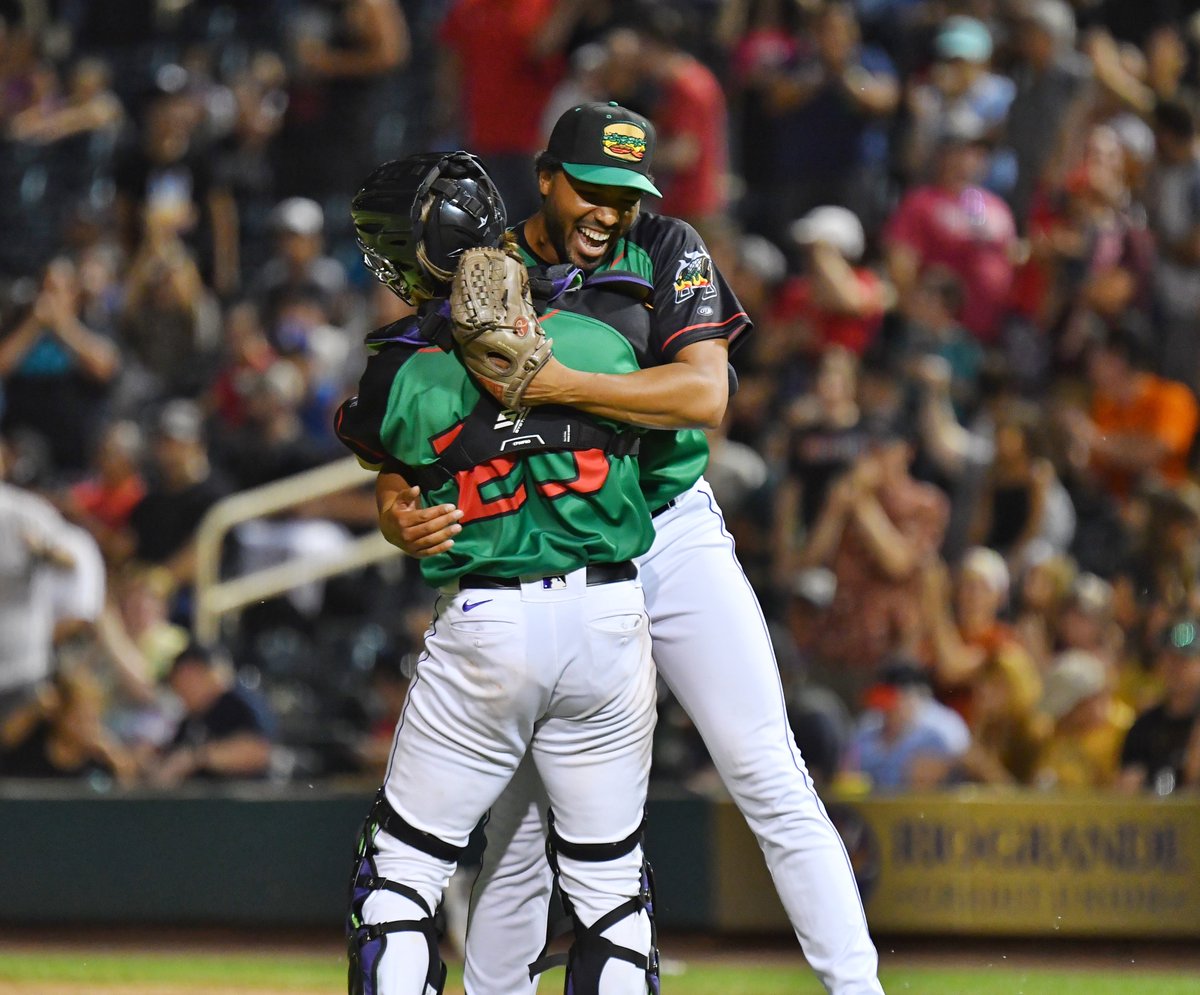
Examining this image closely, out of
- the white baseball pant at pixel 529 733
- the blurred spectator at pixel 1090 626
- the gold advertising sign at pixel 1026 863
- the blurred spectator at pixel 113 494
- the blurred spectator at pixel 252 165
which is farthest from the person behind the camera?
the blurred spectator at pixel 252 165

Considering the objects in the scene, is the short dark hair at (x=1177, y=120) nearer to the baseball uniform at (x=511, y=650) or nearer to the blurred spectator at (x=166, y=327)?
the blurred spectator at (x=166, y=327)

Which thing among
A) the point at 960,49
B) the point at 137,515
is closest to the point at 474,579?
the point at 137,515

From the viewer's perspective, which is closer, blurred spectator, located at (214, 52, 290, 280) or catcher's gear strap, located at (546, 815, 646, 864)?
catcher's gear strap, located at (546, 815, 646, 864)

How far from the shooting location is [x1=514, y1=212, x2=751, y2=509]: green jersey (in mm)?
3986

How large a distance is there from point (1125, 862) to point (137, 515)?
4.96 metres

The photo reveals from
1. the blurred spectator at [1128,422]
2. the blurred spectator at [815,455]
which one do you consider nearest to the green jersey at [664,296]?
the blurred spectator at [815,455]

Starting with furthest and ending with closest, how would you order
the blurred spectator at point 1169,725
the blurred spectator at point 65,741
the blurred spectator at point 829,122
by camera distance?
the blurred spectator at point 829,122 → the blurred spectator at point 65,741 → the blurred spectator at point 1169,725

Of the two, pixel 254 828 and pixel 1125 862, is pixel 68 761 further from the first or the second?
→ pixel 1125 862

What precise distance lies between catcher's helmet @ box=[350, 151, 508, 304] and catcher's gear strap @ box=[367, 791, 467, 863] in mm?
1066

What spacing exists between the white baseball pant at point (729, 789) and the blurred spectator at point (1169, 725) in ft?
9.36

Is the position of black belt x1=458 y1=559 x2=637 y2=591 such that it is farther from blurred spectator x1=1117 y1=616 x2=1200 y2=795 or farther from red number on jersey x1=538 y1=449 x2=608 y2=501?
blurred spectator x1=1117 y1=616 x2=1200 y2=795

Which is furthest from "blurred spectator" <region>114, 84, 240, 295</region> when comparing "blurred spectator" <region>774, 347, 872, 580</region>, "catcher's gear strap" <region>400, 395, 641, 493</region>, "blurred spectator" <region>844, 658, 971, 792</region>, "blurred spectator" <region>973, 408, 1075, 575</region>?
"catcher's gear strap" <region>400, 395, 641, 493</region>

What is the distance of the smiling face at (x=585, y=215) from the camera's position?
396 cm

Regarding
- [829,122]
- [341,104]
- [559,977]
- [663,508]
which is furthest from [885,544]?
[341,104]
